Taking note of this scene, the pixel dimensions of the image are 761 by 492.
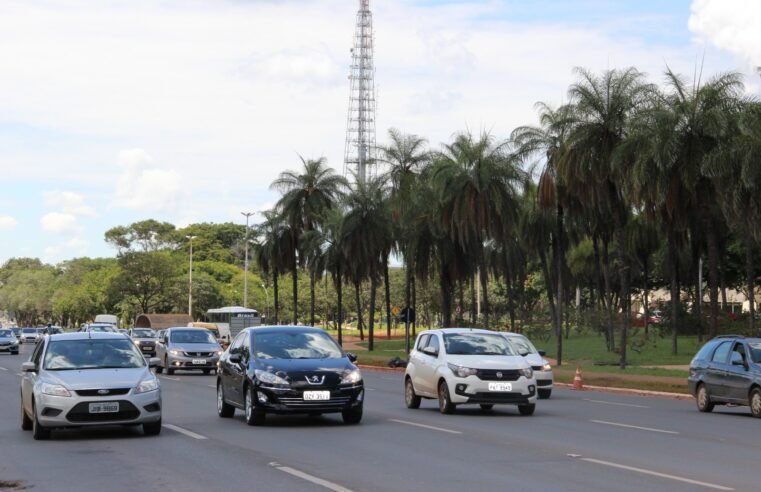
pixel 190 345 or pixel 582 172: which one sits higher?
pixel 582 172

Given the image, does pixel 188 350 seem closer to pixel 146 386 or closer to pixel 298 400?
pixel 298 400

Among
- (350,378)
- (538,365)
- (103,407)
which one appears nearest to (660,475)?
(350,378)

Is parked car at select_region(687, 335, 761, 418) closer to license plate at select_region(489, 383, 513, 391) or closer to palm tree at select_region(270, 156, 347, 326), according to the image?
license plate at select_region(489, 383, 513, 391)

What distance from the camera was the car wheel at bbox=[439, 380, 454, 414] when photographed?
2250cm

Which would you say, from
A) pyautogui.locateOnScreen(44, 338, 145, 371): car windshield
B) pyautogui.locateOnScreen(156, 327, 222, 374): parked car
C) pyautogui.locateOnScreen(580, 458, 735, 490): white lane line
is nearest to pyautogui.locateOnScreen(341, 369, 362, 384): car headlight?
pyautogui.locateOnScreen(44, 338, 145, 371): car windshield

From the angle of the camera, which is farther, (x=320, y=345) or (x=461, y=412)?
(x=461, y=412)

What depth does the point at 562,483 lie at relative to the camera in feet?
40.8

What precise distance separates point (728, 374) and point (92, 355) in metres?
13.2

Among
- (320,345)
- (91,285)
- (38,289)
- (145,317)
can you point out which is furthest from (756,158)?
(38,289)

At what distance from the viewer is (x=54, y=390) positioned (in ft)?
55.9

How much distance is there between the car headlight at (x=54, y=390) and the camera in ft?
55.9

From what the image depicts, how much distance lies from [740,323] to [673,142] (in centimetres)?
1685

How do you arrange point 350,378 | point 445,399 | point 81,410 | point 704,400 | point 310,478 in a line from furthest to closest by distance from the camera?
point 704,400 → point 445,399 → point 350,378 → point 81,410 → point 310,478

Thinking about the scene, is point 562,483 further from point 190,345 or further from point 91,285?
point 91,285
